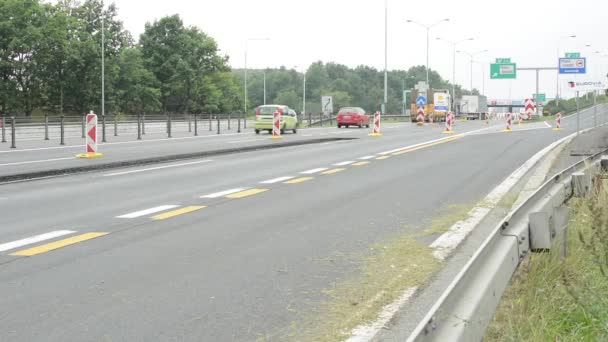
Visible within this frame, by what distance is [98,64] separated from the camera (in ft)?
262

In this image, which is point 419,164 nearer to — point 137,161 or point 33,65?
point 137,161

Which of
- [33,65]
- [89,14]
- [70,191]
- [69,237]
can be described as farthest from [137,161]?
[89,14]

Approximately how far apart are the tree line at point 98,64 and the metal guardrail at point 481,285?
190 feet

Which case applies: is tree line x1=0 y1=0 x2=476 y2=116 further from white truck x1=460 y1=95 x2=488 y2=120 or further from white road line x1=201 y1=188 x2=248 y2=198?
white road line x1=201 y1=188 x2=248 y2=198

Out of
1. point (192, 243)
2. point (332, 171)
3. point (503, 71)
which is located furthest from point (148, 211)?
point (503, 71)

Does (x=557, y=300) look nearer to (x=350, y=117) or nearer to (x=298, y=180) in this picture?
(x=298, y=180)

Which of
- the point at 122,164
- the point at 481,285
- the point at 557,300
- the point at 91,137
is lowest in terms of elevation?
the point at 557,300

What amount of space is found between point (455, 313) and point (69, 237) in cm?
533

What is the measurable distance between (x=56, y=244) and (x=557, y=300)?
460 centimetres

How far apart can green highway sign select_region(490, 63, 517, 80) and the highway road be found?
71201 millimetres

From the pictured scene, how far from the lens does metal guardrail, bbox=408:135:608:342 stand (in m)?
3.27

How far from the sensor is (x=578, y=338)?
479 cm

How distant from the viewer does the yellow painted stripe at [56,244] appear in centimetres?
709

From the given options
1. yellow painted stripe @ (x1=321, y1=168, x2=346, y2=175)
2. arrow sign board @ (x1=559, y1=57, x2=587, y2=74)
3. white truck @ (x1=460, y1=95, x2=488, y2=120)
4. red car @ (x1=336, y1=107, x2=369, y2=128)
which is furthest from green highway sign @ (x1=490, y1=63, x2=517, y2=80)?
yellow painted stripe @ (x1=321, y1=168, x2=346, y2=175)
